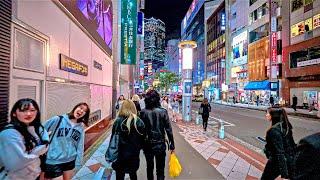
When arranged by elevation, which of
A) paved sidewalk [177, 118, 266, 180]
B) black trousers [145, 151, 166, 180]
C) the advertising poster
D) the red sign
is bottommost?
paved sidewalk [177, 118, 266, 180]

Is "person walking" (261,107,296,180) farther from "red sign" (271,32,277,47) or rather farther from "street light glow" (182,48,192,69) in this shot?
"red sign" (271,32,277,47)

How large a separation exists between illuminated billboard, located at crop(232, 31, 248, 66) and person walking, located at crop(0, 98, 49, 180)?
64711 millimetres

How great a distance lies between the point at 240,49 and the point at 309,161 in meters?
69.4

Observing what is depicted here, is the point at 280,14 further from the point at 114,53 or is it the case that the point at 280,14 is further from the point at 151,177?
the point at 151,177

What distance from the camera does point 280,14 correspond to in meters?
50.6

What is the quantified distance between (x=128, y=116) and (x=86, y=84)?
8985 millimetres

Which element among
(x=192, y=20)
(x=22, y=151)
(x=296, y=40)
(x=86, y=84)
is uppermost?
(x=192, y=20)

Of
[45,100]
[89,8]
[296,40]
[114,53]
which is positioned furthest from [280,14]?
[45,100]

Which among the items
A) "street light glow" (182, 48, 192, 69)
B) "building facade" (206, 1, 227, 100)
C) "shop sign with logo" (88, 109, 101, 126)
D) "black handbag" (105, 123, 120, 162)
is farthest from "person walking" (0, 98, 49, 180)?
"building facade" (206, 1, 227, 100)

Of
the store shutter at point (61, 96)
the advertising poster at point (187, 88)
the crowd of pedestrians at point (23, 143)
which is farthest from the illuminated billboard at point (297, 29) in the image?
the crowd of pedestrians at point (23, 143)

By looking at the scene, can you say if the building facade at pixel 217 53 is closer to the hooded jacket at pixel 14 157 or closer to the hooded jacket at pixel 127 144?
the hooded jacket at pixel 127 144

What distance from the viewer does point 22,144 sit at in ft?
11.0

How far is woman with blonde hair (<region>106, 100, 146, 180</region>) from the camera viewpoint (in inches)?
209

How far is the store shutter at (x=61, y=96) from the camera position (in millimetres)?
8430
